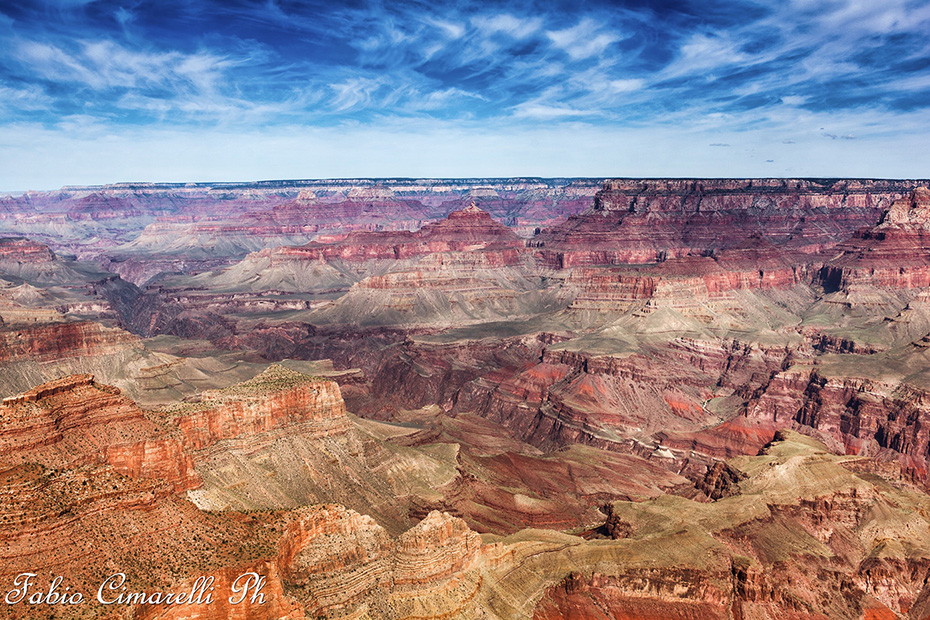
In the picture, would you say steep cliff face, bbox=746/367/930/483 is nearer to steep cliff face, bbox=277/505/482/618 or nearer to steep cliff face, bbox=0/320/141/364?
steep cliff face, bbox=277/505/482/618

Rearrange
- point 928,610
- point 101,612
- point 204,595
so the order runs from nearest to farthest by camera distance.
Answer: point 101,612 < point 204,595 < point 928,610

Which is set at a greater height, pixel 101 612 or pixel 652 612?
pixel 101 612

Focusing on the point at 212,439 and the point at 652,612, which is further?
the point at 212,439

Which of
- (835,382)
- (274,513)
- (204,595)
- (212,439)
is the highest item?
(204,595)

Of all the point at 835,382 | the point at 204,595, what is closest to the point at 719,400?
the point at 835,382

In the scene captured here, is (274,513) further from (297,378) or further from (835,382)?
Answer: (835,382)

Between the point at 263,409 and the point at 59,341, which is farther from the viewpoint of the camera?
the point at 59,341

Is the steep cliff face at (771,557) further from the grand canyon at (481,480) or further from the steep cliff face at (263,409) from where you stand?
the steep cliff face at (263,409)

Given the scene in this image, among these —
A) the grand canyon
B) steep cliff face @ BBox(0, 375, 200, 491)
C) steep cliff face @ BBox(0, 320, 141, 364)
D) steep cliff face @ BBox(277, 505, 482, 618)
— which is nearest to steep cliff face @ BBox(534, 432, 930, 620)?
the grand canyon

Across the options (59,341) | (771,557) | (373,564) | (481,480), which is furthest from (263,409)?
(59,341)

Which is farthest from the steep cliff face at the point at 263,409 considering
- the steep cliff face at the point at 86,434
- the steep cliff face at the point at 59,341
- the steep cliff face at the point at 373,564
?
the steep cliff face at the point at 59,341

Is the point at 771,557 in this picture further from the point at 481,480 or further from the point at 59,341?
the point at 59,341
